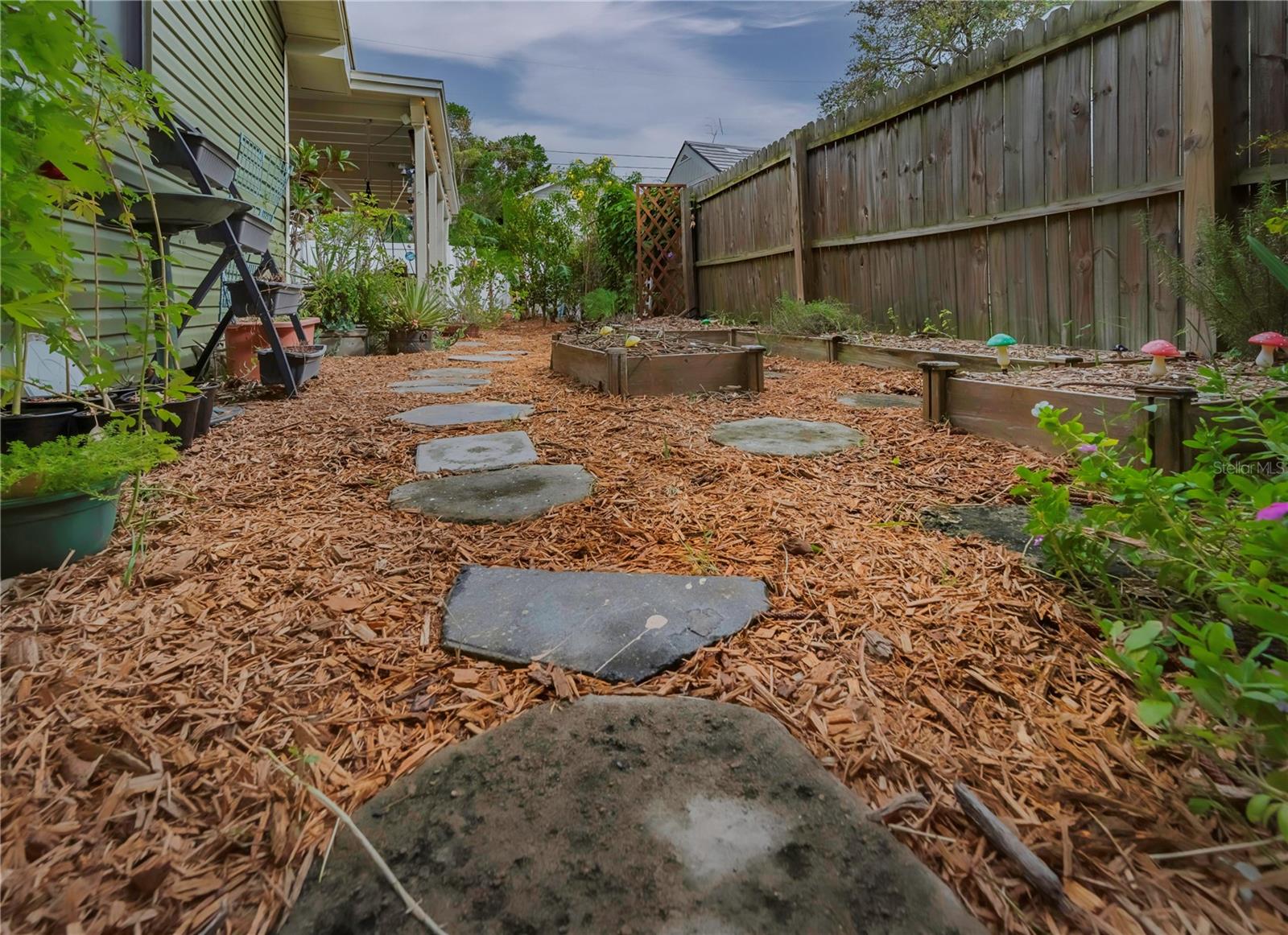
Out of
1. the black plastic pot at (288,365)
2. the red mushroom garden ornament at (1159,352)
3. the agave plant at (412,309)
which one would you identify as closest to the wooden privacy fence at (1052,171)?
the red mushroom garden ornament at (1159,352)

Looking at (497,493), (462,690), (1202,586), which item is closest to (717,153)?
(497,493)

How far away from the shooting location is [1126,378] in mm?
2422

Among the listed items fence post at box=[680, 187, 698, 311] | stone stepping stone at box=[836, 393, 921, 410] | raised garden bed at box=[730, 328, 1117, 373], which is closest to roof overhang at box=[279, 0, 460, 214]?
fence post at box=[680, 187, 698, 311]

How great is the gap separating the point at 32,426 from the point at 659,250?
818 centimetres

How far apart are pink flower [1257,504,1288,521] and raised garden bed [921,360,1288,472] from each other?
50 centimetres

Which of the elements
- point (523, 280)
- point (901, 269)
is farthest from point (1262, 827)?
point (523, 280)

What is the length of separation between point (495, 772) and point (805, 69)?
61.8 ft

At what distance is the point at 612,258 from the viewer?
983 centimetres

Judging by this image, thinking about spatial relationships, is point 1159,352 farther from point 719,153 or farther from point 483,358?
point 719,153

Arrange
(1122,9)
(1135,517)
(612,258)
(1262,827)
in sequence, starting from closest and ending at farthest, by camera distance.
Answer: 1. (1262,827)
2. (1135,517)
3. (1122,9)
4. (612,258)

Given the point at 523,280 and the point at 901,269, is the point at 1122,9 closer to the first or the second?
the point at 901,269

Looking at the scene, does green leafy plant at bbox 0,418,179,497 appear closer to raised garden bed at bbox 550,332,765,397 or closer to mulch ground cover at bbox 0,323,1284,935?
mulch ground cover at bbox 0,323,1284,935

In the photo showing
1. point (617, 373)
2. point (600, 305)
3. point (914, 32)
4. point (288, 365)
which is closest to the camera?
point (617, 373)

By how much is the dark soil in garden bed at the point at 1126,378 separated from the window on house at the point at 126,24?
14.6ft
